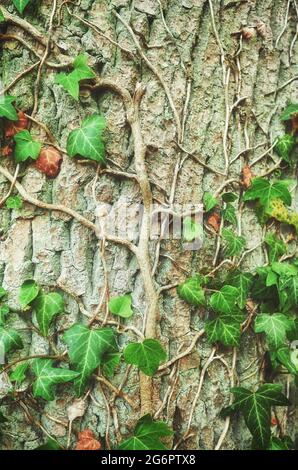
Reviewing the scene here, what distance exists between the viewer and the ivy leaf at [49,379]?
1055mm

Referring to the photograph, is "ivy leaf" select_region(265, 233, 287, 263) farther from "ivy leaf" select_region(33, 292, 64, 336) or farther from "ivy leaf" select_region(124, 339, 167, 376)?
"ivy leaf" select_region(33, 292, 64, 336)

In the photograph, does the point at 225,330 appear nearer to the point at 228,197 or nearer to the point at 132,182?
the point at 228,197

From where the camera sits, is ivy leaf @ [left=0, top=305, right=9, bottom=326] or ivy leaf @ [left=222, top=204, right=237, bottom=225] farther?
ivy leaf @ [left=222, top=204, right=237, bottom=225]

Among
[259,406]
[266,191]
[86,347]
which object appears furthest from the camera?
[266,191]

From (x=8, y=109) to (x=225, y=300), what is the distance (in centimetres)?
91

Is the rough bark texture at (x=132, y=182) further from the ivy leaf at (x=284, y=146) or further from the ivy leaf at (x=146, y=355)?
the ivy leaf at (x=284, y=146)

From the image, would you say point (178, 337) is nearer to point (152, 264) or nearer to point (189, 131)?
point (152, 264)

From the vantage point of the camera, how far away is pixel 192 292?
1181 millimetres

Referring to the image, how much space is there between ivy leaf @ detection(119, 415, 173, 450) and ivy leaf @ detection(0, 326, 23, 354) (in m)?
0.43

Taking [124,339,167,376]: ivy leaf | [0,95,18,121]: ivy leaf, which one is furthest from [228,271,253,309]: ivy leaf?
[0,95,18,121]: ivy leaf

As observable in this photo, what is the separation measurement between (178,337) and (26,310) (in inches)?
19.6

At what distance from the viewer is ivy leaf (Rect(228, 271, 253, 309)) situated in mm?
1252

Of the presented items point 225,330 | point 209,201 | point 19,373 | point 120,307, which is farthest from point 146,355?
point 209,201
